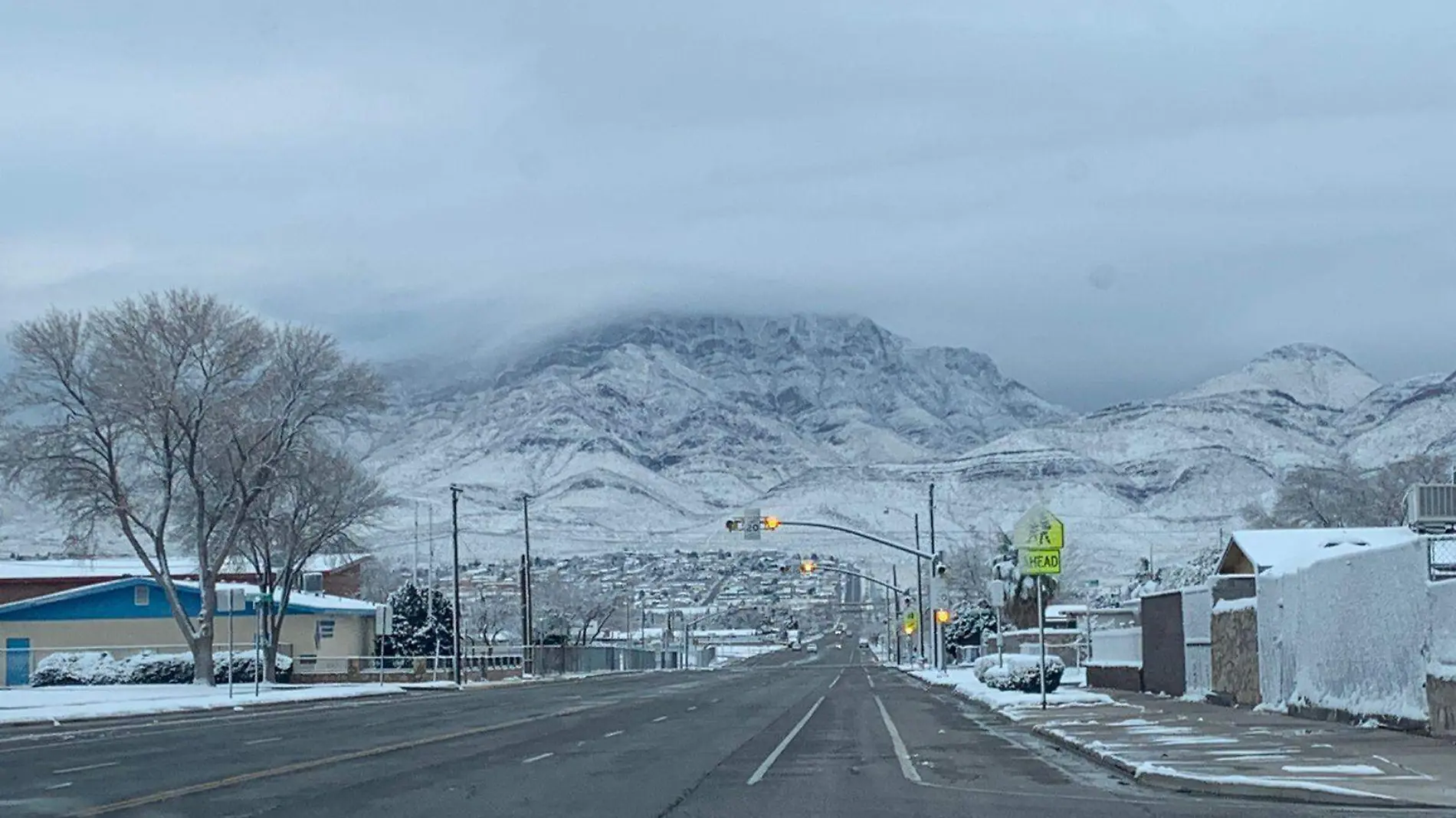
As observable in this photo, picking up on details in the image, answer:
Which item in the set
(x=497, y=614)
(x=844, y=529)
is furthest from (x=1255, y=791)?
(x=497, y=614)

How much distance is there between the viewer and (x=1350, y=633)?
2925 cm

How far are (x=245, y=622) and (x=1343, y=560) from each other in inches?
2367

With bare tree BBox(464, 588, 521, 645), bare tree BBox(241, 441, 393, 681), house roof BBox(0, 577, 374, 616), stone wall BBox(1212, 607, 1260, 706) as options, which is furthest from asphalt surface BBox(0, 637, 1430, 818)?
bare tree BBox(464, 588, 521, 645)

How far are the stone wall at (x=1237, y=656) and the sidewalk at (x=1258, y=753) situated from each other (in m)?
0.62

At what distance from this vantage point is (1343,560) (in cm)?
2992

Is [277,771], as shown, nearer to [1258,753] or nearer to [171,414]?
[1258,753]

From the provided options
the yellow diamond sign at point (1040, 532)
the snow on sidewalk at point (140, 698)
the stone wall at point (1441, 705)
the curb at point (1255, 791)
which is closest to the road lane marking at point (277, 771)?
the curb at point (1255, 791)

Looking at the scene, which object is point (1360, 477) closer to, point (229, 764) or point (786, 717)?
point (786, 717)

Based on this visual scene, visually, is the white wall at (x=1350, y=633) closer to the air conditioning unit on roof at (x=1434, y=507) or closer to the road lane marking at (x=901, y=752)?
the air conditioning unit on roof at (x=1434, y=507)

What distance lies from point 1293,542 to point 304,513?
40000 mm

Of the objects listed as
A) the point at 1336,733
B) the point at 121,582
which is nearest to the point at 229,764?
the point at 1336,733

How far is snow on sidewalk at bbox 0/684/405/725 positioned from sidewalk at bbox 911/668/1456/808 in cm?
2293

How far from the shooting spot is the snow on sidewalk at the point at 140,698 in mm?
43750

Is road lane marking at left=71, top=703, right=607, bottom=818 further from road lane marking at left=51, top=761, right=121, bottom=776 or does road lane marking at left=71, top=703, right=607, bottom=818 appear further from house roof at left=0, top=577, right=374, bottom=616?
house roof at left=0, top=577, right=374, bottom=616
